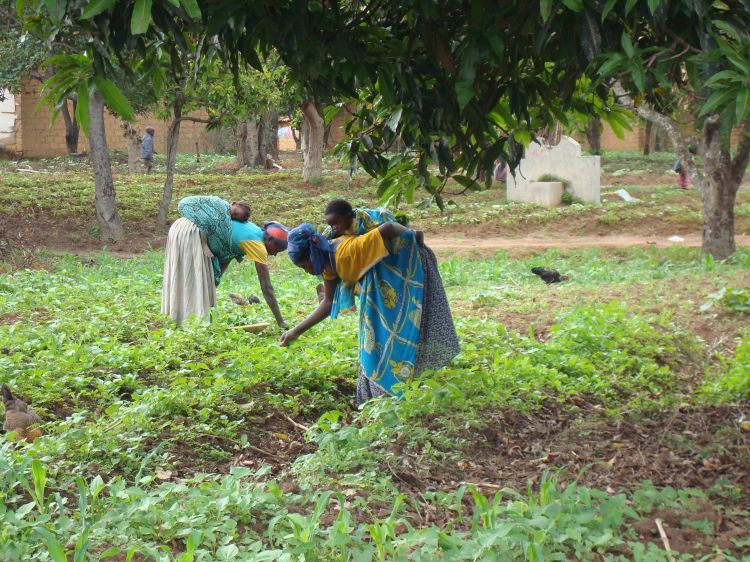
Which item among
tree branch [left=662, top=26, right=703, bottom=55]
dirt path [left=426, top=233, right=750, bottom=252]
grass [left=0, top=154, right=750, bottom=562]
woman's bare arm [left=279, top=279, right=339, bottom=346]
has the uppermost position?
tree branch [left=662, top=26, right=703, bottom=55]

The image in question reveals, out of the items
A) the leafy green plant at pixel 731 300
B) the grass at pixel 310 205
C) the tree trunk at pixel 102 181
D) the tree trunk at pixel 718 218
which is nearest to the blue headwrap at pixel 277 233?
the leafy green plant at pixel 731 300

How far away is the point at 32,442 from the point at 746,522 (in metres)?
3.37

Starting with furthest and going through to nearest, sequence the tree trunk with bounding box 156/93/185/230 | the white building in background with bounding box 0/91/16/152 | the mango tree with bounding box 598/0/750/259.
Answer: the white building in background with bounding box 0/91/16/152
the tree trunk with bounding box 156/93/185/230
the mango tree with bounding box 598/0/750/259

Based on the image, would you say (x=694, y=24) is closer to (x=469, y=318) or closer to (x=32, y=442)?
(x=32, y=442)

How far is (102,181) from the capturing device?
1474 cm

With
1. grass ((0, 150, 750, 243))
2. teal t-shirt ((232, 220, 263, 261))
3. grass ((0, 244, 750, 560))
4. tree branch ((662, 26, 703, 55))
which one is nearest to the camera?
tree branch ((662, 26, 703, 55))

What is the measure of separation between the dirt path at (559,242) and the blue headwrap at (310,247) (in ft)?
30.0

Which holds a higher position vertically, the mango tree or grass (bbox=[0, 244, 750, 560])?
the mango tree

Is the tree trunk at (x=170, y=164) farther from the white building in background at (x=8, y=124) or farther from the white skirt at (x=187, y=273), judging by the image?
the white building in background at (x=8, y=124)

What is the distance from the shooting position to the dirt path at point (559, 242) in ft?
47.1

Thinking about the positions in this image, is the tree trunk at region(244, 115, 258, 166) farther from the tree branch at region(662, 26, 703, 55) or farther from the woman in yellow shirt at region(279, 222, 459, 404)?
the tree branch at region(662, 26, 703, 55)

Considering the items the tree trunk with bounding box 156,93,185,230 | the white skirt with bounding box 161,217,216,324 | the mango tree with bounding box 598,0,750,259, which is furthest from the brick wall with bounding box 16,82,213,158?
the mango tree with bounding box 598,0,750,259

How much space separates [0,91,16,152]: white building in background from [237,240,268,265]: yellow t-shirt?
19517 millimetres

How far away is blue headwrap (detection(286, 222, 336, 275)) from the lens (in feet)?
17.0
